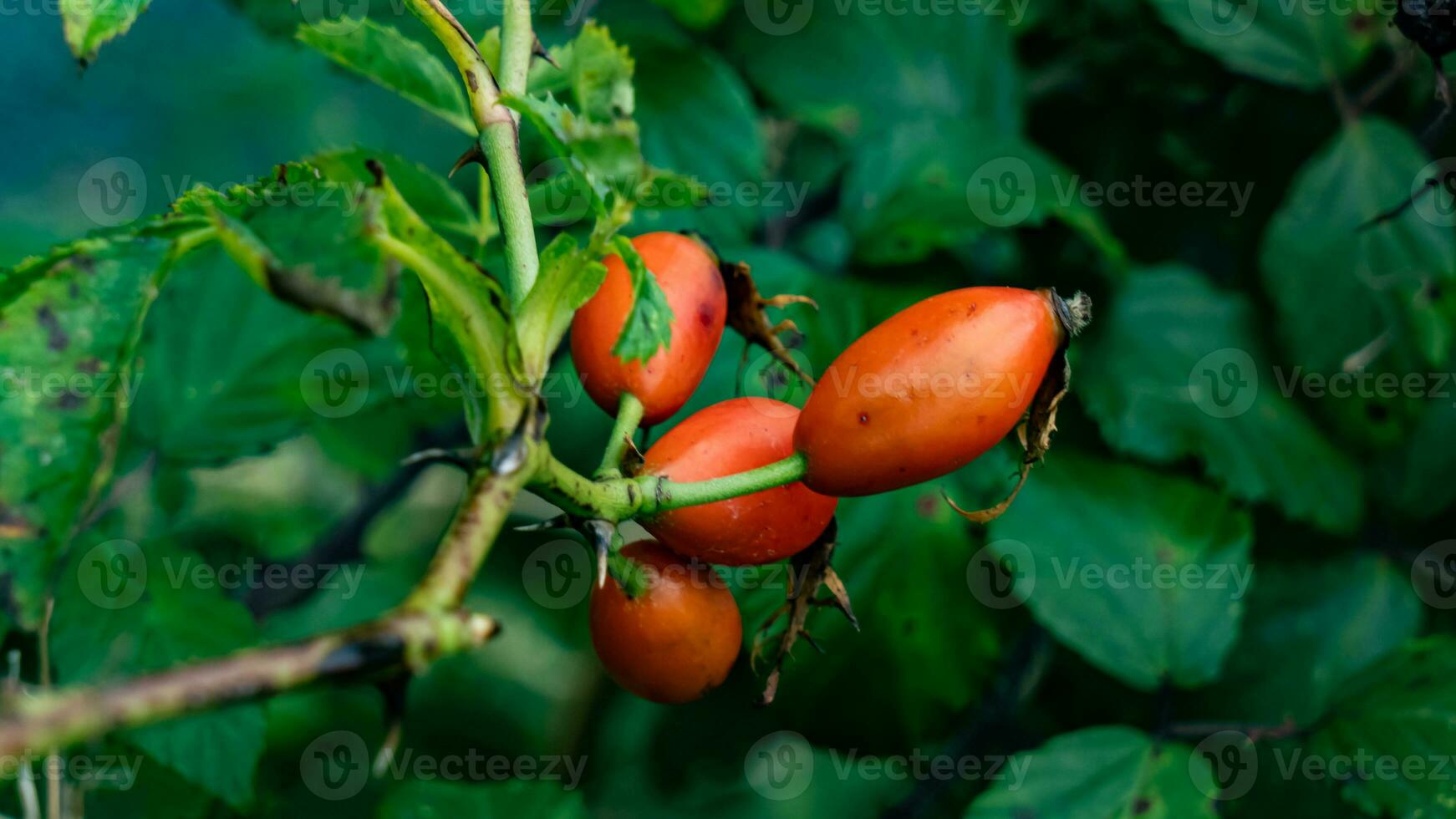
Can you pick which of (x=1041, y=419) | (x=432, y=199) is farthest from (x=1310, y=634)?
(x=432, y=199)

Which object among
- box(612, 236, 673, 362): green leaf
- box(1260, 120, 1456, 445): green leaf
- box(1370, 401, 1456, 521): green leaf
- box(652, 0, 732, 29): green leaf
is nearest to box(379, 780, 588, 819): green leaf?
box(612, 236, 673, 362): green leaf

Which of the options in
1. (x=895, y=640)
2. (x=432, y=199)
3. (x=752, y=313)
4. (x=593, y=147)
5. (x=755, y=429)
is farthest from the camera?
(x=895, y=640)

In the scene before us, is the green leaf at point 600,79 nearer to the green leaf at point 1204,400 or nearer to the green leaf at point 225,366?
the green leaf at point 225,366

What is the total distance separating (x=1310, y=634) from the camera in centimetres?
173

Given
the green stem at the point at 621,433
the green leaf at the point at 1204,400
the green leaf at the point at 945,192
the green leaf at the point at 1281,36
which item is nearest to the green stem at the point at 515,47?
the green stem at the point at 621,433

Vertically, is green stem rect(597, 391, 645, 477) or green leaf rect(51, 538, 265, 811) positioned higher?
green stem rect(597, 391, 645, 477)

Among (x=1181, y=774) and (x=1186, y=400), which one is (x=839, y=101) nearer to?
(x=1186, y=400)

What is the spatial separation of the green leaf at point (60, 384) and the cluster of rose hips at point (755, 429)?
1.19 ft

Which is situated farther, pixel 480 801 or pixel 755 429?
pixel 480 801

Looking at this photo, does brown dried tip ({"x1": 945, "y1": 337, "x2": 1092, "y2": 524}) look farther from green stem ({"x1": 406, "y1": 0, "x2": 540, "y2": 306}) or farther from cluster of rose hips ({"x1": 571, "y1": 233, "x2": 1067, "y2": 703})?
green stem ({"x1": 406, "y1": 0, "x2": 540, "y2": 306})

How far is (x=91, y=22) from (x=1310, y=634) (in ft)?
5.98

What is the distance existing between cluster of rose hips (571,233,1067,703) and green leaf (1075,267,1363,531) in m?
0.86

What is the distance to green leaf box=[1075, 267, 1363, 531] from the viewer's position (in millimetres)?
1633

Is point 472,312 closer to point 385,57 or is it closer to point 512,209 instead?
point 512,209
